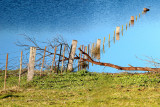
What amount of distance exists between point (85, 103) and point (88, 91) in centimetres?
242

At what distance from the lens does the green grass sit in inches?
302

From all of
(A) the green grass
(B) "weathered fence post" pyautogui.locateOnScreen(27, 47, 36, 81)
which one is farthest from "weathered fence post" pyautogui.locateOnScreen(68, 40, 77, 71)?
(B) "weathered fence post" pyautogui.locateOnScreen(27, 47, 36, 81)

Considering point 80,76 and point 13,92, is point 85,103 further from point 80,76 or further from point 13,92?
point 80,76

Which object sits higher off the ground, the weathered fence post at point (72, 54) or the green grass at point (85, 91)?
the weathered fence post at point (72, 54)

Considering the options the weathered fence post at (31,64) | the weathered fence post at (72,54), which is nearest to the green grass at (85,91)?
the weathered fence post at (31,64)

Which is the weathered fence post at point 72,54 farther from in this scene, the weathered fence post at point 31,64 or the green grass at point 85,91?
the weathered fence post at point 31,64

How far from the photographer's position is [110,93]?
9383 millimetres

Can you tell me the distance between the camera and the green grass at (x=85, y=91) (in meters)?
7.66

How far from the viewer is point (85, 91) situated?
9836mm

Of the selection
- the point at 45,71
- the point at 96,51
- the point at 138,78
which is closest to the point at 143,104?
the point at 138,78

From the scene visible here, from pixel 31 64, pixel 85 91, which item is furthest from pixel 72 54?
pixel 85 91

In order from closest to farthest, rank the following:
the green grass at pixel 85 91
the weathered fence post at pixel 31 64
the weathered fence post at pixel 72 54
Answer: the green grass at pixel 85 91
the weathered fence post at pixel 31 64
the weathered fence post at pixel 72 54

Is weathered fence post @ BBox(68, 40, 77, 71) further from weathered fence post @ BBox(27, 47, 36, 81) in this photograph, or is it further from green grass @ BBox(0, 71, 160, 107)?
weathered fence post @ BBox(27, 47, 36, 81)

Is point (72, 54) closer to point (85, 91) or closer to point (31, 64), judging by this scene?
point (31, 64)
